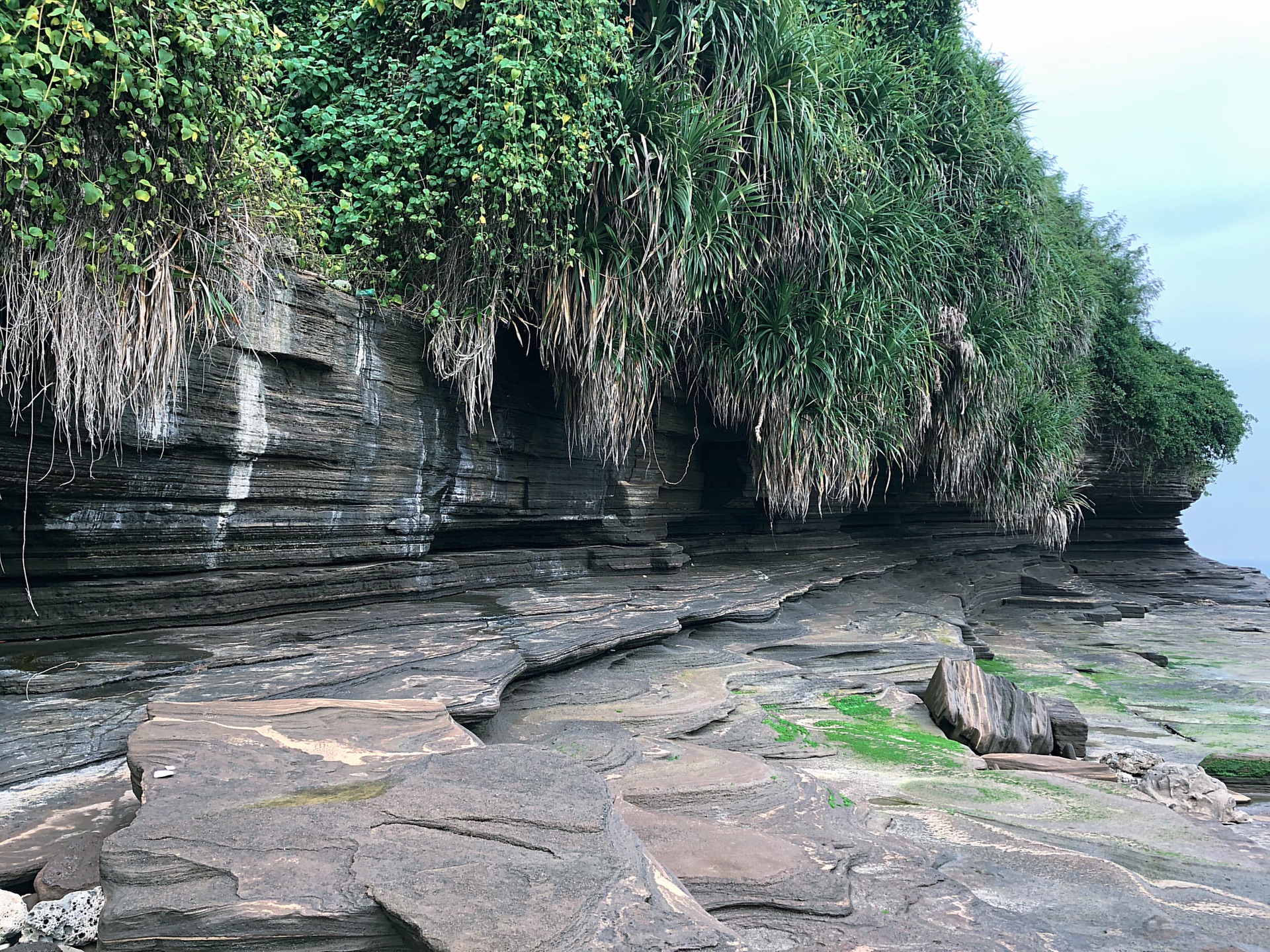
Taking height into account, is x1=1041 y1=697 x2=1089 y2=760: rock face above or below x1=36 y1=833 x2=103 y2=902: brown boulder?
below

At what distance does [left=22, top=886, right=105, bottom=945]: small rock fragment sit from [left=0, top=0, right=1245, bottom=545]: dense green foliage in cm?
241

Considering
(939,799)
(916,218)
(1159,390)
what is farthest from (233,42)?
(1159,390)

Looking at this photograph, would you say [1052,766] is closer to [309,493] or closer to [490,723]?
[490,723]

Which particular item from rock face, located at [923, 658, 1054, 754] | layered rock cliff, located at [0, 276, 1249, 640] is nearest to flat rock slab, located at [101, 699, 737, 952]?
layered rock cliff, located at [0, 276, 1249, 640]

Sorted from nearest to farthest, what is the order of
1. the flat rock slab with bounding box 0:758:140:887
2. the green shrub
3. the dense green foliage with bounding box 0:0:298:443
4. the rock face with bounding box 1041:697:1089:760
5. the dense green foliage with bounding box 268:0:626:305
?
the flat rock slab with bounding box 0:758:140:887 < the dense green foliage with bounding box 0:0:298:443 < the dense green foliage with bounding box 268:0:626:305 < the rock face with bounding box 1041:697:1089:760 < the green shrub

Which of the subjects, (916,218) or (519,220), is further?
(916,218)

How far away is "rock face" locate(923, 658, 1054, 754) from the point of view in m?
5.91

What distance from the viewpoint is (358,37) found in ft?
19.8

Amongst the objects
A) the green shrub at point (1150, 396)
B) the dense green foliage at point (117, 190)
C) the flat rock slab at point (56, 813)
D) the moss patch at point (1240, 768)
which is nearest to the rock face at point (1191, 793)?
the moss patch at point (1240, 768)

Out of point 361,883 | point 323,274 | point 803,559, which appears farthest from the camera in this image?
point 803,559

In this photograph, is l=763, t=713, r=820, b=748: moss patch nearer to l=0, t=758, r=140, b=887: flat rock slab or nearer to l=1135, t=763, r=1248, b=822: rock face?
l=1135, t=763, r=1248, b=822: rock face

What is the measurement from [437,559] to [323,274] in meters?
2.23

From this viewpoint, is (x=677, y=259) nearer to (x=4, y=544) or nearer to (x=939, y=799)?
(x=939, y=799)

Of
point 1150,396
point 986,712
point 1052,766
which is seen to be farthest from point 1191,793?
point 1150,396
